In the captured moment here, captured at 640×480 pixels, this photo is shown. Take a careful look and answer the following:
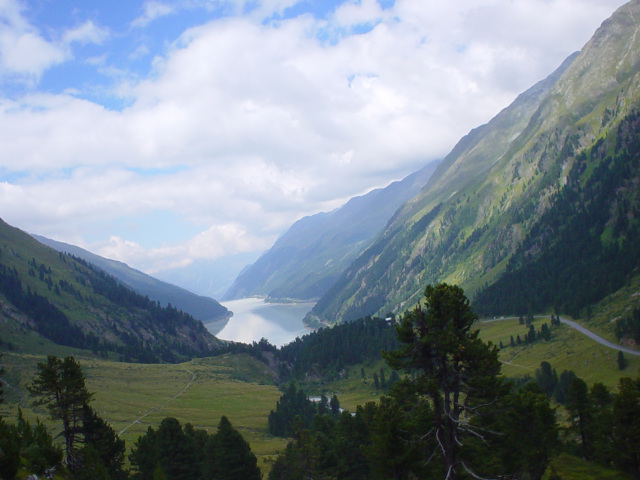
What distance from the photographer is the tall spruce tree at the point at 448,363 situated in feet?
65.2

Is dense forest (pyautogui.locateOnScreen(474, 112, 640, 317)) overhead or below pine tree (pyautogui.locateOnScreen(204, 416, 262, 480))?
overhead

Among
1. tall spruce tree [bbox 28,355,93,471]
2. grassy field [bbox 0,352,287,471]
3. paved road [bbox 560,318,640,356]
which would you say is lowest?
grassy field [bbox 0,352,287,471]

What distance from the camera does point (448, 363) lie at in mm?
21031

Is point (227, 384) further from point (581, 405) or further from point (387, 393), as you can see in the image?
point (387, 393)

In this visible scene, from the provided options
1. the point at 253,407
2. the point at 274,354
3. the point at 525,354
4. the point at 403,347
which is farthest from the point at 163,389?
the point at 403,347

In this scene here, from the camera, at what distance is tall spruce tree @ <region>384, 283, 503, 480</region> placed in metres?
19.9

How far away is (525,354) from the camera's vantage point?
388 ft

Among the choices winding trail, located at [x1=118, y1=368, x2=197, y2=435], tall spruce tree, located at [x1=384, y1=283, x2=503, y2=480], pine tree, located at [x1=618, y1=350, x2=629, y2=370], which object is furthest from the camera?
pine tree, located at [x1=618, y1=350, x2=629, y2=370]

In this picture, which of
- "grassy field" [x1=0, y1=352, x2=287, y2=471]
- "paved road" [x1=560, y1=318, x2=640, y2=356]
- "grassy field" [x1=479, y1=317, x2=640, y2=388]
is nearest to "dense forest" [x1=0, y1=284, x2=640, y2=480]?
"grassy field" [x1=0, y1=352, x2=287, y2=471]

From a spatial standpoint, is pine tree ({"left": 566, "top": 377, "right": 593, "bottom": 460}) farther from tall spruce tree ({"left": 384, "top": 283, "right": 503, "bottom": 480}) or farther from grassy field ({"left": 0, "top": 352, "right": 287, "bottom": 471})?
grassy field ({"left": 0, "top": 352, "right": 287, "bottom": 471})

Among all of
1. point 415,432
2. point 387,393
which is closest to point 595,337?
point 415,432

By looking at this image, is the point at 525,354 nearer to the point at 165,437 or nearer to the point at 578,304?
the point at 578,304

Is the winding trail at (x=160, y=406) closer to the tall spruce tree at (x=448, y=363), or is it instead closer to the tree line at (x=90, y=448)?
the tree line at (x=90, y=448)

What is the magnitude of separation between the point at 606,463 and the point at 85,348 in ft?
632
